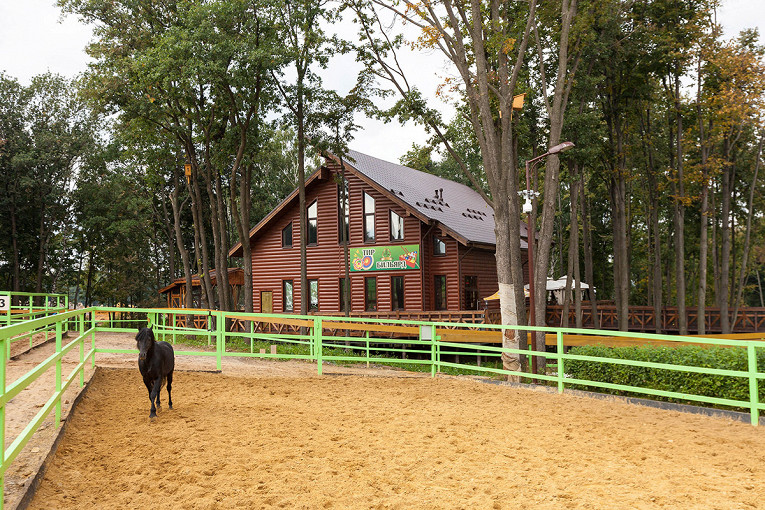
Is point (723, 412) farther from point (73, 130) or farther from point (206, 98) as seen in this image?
point (73, 130)

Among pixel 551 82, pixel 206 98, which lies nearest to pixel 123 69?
pixel 206 98

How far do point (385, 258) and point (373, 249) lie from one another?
2.58 ft

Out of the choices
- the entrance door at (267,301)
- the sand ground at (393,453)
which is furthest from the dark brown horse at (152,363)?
the entrance door at (267,301)

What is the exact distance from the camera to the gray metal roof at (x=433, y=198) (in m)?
27.2

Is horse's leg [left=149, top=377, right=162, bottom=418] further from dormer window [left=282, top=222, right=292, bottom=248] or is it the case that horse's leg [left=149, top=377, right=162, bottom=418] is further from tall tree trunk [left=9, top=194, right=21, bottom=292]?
tall tree trunk [left=9, top=194, right=21, bottom=292]

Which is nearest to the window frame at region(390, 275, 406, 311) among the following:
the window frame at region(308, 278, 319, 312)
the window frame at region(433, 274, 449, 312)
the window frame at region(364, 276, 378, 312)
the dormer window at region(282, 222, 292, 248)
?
the window frame at region(364, 276, 378, 312)

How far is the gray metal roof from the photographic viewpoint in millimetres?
27250

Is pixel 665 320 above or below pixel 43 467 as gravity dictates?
below

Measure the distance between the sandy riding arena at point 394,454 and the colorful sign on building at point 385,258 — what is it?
1640cm

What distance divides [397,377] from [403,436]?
5.69 m

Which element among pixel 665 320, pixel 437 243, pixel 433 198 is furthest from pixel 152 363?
pixel 665 320

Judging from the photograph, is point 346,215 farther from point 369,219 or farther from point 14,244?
point 14,244

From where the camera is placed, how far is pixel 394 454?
6.66 metres

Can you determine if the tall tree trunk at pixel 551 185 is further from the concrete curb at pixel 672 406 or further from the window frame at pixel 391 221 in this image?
the window frame at pixel 391 221
